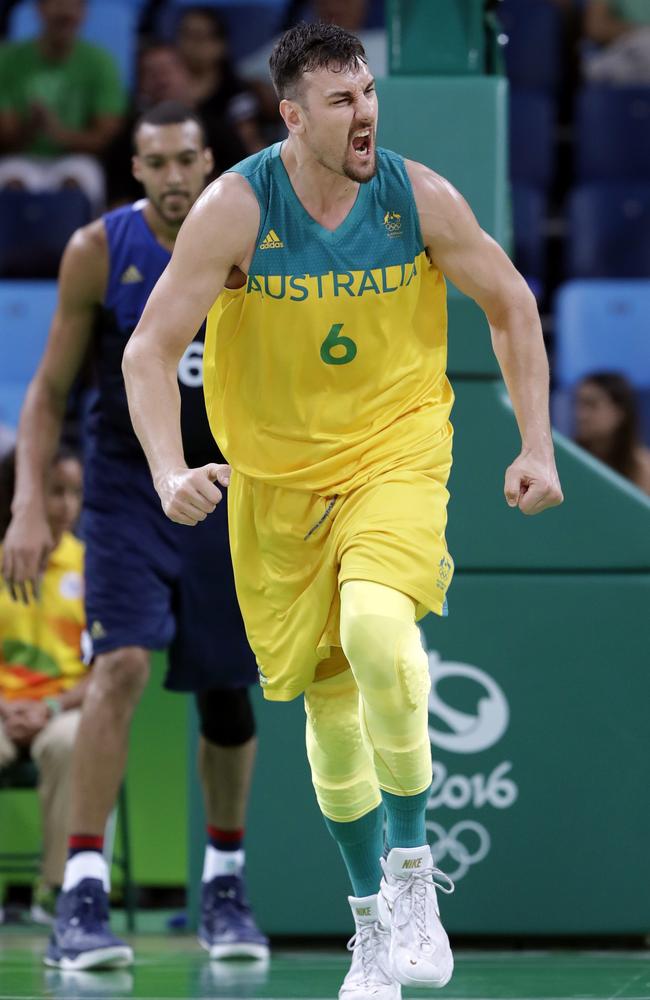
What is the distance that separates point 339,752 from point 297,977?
2.86 feet

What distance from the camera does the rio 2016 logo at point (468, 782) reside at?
4570mm

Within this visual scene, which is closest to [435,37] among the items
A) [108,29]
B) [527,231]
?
[527,231]

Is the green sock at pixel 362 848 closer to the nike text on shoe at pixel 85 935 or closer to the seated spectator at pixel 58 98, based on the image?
the nike text on shoe at pixel 85 935

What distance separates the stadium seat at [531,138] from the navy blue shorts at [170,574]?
17.0 ft

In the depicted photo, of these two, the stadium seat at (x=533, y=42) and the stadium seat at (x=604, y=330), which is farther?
the stadium seat at (x=533, y=42)

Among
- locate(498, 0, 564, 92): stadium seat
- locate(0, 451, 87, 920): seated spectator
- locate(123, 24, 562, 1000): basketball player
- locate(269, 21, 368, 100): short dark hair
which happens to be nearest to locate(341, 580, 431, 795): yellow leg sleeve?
locate(123, 24, 562, 1000): basketball player

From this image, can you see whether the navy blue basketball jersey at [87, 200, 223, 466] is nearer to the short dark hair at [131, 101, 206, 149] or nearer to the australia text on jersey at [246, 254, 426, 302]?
the short dark hair at [131, 101, 206, 149]

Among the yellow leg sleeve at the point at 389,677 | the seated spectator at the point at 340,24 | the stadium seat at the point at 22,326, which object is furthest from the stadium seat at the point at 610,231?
the yellow leg sleeve at the point at 389,677

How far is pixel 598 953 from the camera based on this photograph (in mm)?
4539

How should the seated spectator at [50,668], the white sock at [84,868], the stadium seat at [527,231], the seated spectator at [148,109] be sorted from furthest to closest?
1. the stadium seat at [527,231]
2. the seated spectator at [148,109]
3. the seated spectator at [50,668]
4. the white sock at [84,868]

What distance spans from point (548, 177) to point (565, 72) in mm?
1018

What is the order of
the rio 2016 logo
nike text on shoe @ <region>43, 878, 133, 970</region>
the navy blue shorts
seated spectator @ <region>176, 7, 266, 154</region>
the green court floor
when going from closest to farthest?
the green court floor < nike text on shoe @ <region>43, 878, 133, 970</region> < the navy blue shorts < the rio 2016 logo < seated spectator @ <region>176, 7, 266, 154</region>

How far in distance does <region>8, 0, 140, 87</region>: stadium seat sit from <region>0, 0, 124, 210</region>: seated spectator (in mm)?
422

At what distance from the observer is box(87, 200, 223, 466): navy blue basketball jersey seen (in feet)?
14.7
